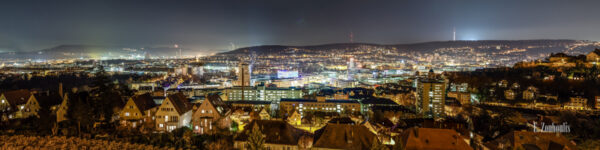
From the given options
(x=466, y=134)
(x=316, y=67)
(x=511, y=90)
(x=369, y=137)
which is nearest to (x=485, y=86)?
(x=511, y=90)

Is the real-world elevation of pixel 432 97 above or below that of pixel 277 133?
below

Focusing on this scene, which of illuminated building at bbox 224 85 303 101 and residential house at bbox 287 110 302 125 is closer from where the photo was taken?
residential house at bbox 287 110 302 125

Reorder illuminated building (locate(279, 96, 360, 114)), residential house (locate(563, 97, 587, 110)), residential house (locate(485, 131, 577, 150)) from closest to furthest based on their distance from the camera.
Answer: residential house (locate(485, 131, 577, 150)), illuminated building (locate(279, 96, 360, 114)), residential house (locate(563, 97, 587, 110))

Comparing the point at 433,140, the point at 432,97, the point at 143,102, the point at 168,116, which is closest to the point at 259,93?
the point at 432,97

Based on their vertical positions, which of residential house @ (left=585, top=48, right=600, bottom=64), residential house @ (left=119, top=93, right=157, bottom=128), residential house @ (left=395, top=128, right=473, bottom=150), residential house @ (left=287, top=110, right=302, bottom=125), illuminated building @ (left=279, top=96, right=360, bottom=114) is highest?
residential house @ (left=585, top=48, right=600, bottom=64)

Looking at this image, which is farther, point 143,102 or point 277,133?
point 143,102

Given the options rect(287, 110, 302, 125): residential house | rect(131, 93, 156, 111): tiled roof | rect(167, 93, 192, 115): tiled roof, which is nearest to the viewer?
rect(167, 93, 192, 115): tiled roof

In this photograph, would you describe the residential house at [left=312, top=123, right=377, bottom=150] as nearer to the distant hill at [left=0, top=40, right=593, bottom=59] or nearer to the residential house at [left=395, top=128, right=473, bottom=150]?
the residential house at [left=395, top=128, right=473, bottom=150]

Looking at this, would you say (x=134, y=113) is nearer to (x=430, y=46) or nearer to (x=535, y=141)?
(x=535, y=141)

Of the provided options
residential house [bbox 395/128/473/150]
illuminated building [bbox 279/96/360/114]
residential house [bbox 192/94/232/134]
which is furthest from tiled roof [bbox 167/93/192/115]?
illuminated building [bbox 279/96/360/114]

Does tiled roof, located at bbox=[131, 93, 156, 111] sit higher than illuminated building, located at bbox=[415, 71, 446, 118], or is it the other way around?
tiled roof, located at bbox=[131, 93, 156, 111]
